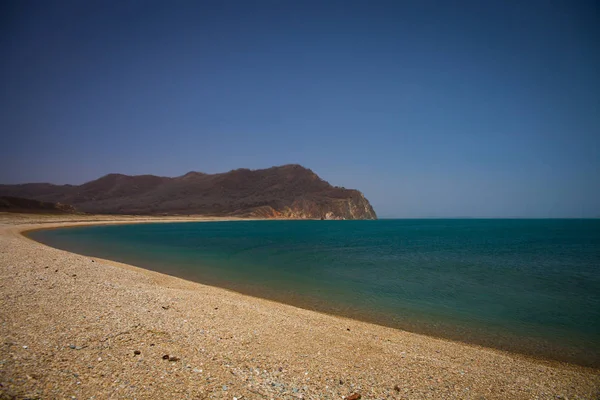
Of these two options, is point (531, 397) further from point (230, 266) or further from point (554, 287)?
point (230, 266)

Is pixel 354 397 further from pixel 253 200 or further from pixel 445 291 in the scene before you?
pixel 253 200

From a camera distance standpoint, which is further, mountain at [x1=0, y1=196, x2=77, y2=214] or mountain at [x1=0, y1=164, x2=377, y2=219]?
mountain at [x1=0, y1=164, x2=377, y2=219]

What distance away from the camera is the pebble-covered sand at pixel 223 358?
15.4ft

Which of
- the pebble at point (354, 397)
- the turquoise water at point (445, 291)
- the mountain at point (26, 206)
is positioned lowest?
the turquoise water at point (445, 291)

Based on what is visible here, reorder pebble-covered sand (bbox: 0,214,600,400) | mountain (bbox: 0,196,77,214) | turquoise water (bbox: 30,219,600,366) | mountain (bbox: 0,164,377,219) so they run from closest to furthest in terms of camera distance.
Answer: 1. pebble-covered sand (bbox: 0,214,600,400)
2. turquoise water (bbox: 30,219,600,366)
3. mountain (bbox: 0,196,77,214)
4. mountain (bbox: 0,164,377,219)

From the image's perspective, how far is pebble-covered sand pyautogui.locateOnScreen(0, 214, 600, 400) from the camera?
185 inches

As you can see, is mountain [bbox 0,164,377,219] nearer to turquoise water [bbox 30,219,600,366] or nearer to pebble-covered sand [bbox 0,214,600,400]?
turquoise water [bbox 30,219,600,366]

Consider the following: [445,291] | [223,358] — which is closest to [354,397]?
[223,358]

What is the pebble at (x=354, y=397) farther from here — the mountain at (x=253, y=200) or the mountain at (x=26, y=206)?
the mountain at (x=253, y=200)

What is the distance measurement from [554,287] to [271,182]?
576ft

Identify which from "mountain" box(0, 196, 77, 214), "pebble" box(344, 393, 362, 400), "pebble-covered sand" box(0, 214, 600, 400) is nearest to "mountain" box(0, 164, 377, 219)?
"mountain" box(0, 196, 77, 214)

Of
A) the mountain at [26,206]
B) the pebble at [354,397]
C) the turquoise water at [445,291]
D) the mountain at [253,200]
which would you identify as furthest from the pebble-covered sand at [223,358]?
the mountain at [253,200]

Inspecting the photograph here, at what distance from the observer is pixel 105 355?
5465 mm

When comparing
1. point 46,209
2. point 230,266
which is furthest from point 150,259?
point 46,209
